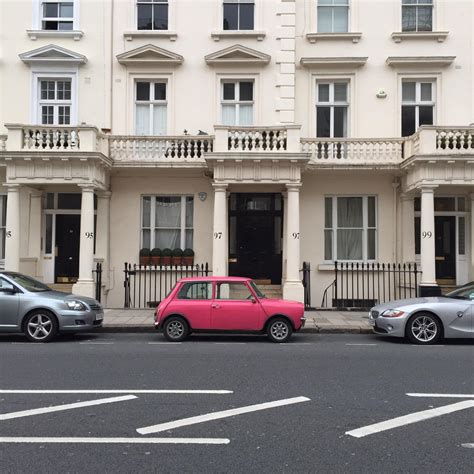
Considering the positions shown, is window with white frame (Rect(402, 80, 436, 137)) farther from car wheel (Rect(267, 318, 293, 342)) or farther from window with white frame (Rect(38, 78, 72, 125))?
window with white frame (Rect(38, 78, 72, 125))

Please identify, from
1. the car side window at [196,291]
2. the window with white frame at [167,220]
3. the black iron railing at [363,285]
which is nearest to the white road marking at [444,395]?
the car side window at [196,291]

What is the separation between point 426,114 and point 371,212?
3772 mm

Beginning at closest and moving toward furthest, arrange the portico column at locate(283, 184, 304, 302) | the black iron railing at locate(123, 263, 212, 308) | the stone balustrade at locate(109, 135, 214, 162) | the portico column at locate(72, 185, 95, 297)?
the portico column at locate(72, 185, 95, 297) → the portico column at locate(283, 184, 304, 302) → the stone balustrade at locate(109, 135, 214, 162) → the black iron railing at locate(123, 263, 212, 308)

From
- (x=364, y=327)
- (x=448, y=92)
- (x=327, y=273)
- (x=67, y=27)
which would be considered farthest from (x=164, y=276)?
(x=448, y=92)

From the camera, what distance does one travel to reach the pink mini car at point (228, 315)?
1081 cm

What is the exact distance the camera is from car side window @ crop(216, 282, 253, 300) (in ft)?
36.0

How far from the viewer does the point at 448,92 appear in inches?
679

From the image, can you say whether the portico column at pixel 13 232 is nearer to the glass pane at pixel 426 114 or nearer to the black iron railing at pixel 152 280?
the black iron railing at pixel 152 280

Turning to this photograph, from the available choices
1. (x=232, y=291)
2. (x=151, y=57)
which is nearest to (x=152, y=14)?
(x=151, y=57)

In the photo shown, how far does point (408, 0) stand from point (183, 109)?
27.9ft

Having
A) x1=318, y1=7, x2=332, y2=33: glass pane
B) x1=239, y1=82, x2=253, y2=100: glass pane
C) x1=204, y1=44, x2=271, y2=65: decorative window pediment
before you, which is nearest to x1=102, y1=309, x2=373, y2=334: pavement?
x1=239, y1=82, x2=253, y2=100: glass pane

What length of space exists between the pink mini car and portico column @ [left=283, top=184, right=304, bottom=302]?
4.36 meters

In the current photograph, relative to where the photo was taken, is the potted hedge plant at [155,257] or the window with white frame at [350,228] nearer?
the potted hedge plant at [155,257]

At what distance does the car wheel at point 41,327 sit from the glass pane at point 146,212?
23.4ft
